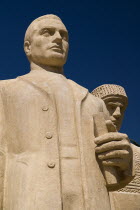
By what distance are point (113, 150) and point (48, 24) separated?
7.18 ft

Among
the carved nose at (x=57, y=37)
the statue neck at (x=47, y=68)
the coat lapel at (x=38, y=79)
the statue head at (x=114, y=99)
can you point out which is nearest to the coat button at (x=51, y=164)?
the coat lapel at (x=38, y=79)

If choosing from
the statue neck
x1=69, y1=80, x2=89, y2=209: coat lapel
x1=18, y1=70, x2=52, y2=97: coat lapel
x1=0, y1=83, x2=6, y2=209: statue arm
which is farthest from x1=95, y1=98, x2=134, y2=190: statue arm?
the statue neck

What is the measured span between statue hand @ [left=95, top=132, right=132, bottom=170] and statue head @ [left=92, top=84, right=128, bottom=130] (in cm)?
322

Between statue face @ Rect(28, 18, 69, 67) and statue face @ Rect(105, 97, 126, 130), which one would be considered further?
statue face @ Rect(105, 97, 126, 130)

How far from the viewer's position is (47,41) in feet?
22.9

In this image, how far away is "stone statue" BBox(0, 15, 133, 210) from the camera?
5.68m

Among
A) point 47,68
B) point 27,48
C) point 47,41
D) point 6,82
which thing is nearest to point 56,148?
point 6,82

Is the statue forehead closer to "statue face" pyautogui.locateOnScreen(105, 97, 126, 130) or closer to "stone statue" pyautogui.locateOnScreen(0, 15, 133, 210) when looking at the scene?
"stone statue" pyautogui.locateOnScreen(0, 15, 133, 210)

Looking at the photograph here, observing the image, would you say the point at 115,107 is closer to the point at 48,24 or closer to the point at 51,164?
the point at 48,24

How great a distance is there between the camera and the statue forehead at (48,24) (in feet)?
23.2

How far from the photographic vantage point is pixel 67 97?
251 inches

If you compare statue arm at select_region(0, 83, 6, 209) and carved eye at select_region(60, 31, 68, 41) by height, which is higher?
carved eye at select_region(60, 31, 68, 41)

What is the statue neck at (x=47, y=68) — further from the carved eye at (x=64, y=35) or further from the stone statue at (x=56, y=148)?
the carved eye at (x=64, y=35)

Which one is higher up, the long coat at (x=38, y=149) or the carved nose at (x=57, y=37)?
the carved nose at (x=57, y=37)
